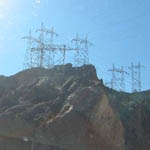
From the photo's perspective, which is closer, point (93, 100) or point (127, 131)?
point (93, 100)

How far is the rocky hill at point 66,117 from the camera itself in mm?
25375

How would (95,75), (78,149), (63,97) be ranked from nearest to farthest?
(78,149), (63,97), (95,75)

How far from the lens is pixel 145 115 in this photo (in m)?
35.2

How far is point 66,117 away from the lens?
25.9m

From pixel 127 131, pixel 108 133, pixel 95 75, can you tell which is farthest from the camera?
pixel 95 75

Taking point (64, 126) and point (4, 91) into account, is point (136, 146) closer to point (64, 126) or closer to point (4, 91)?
point (64, 126)

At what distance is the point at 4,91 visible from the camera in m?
33.4

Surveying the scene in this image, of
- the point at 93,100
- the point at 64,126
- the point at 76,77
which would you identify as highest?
the point at 76,77

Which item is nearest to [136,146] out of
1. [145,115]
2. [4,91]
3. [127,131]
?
[127,131]

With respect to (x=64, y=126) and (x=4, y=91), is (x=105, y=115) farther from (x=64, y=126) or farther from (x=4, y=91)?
(x=4, y=91)

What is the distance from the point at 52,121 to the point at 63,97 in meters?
4.19

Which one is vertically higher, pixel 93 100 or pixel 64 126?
pixel 93 100

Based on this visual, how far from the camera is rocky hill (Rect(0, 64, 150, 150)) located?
25375 millimetres

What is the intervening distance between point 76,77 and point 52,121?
7.83m
